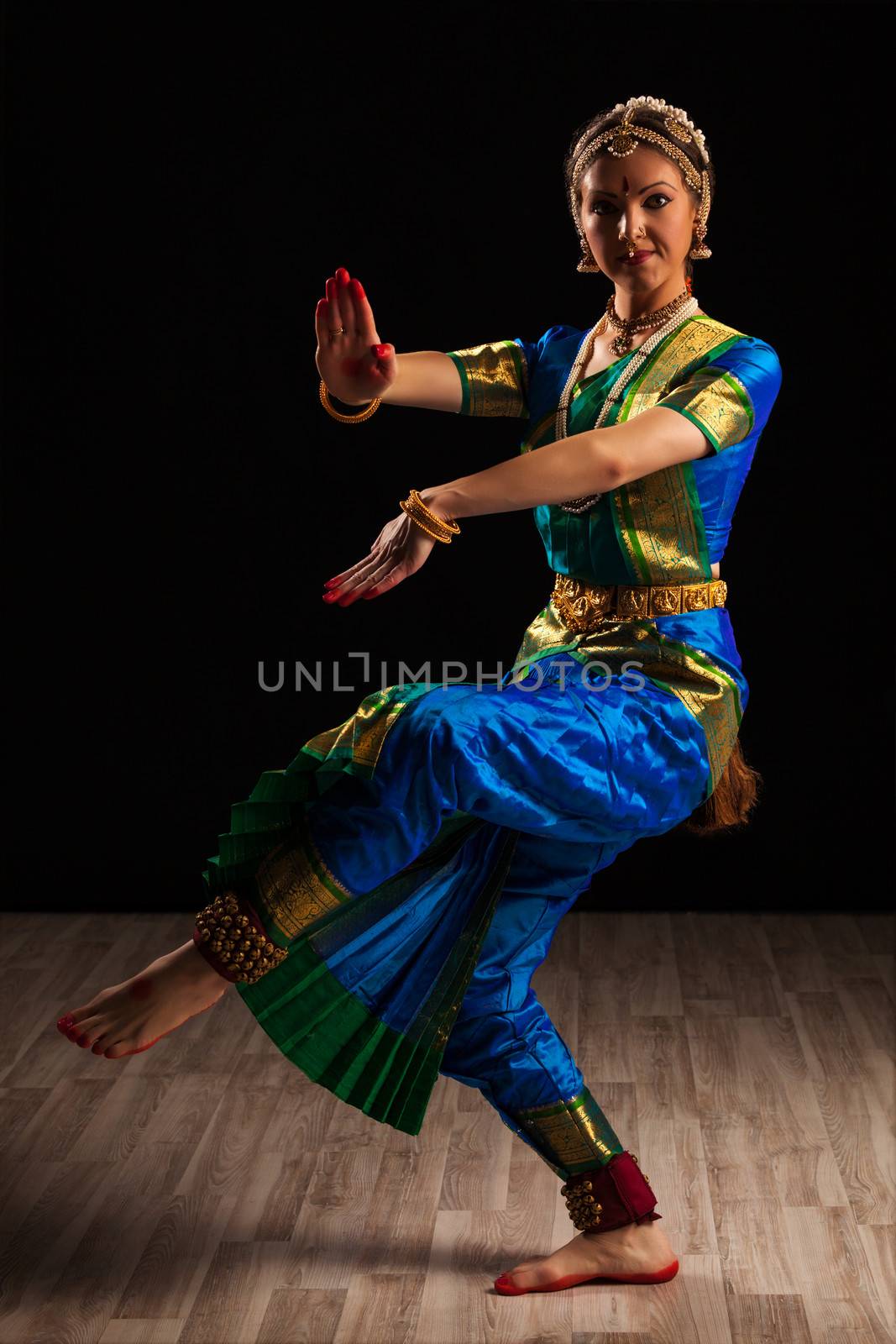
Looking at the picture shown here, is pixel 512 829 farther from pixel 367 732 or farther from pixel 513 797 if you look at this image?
pixel 367 732

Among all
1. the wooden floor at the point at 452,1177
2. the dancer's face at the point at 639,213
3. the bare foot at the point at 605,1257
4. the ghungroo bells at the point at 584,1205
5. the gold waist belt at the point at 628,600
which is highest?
the dancer's face at the point at 639,213

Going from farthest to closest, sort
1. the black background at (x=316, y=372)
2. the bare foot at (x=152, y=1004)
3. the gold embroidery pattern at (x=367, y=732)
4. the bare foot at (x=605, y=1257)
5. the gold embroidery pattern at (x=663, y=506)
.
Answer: the black background at (x=316, y=372) → the bare foot at (x=605, y=1257) → the gold embroidery pattern at (x=663, y=506) → the bare foot at (x=152, y=1004) → the gold embroidery pattern at (x=367, y=732)

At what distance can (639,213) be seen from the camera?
7.98ft

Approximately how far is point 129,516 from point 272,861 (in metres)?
2.30

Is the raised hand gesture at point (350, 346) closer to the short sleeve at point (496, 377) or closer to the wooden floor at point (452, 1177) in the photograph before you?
the short sleeve at point (496, 377)

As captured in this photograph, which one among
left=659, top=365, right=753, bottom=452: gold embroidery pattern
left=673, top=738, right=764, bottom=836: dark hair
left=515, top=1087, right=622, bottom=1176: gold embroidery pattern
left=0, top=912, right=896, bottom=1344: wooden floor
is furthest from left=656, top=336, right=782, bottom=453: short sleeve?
left=0, top=912, right=896, bottom=1344: wooden floor

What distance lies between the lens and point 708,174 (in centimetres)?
252

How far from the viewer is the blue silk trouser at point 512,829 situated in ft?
7.14

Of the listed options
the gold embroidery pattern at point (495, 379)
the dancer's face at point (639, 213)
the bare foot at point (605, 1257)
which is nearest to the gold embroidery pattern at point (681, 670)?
the gold embroidery pattern at point (495, 379)

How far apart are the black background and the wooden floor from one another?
60 cm

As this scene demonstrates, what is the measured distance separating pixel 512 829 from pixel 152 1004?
0.59 metres

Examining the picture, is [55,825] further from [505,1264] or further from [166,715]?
[505,1264]

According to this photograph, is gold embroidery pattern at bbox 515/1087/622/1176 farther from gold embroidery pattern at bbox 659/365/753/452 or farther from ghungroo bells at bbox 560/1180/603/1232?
gold embroidery pattern at bbox 659/365/753/452

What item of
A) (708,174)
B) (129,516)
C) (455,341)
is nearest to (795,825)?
(455,341)
